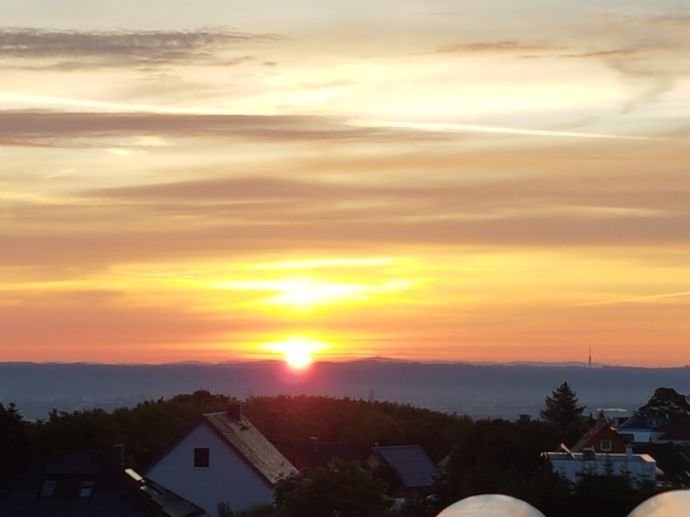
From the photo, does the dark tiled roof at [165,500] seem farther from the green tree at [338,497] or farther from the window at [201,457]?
the green tree at [338,497]

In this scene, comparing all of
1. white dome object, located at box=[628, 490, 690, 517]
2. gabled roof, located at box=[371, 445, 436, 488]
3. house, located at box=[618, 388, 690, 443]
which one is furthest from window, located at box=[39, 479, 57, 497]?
house, located at box=[618, 388, 690, 443]

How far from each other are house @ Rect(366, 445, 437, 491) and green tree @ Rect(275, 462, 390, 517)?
1115 inches

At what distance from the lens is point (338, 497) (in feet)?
139

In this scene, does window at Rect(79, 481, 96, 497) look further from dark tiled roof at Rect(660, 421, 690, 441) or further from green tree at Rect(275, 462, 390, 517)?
dark tiled roof at Rect(660, 421, 690, 441)

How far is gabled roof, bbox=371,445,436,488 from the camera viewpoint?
74188mm

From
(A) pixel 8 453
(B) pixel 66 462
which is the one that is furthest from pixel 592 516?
(A) pixel 8 453

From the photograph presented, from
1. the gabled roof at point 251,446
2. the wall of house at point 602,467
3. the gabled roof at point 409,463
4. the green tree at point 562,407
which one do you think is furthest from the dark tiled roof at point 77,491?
the green tree at point 562,407

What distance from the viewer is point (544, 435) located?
66.1m

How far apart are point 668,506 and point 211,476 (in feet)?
105

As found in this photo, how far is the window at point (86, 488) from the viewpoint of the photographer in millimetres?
48906

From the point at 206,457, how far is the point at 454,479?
1475 centimetres

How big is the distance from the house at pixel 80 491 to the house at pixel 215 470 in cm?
608

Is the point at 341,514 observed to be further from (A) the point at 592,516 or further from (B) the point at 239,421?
(B) the point at 239,421

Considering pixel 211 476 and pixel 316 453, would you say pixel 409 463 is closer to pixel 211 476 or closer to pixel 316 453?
pixel 316 453
